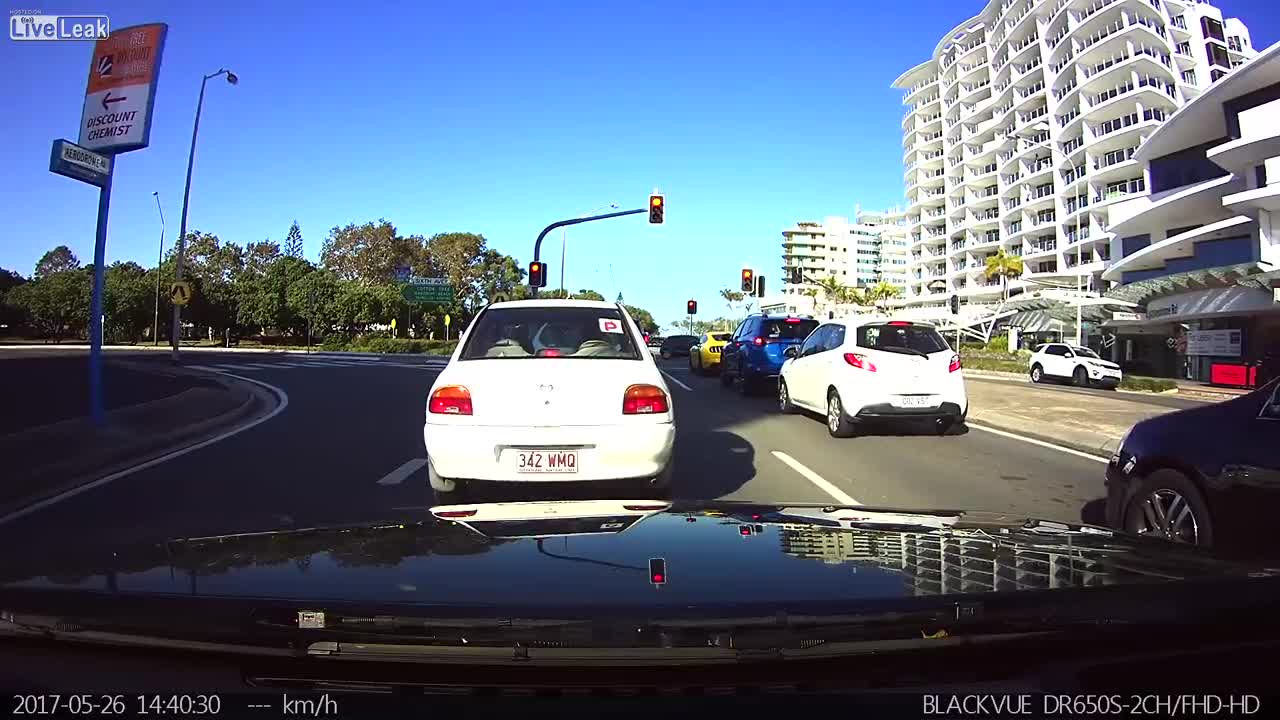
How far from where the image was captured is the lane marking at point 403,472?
23.3 ft

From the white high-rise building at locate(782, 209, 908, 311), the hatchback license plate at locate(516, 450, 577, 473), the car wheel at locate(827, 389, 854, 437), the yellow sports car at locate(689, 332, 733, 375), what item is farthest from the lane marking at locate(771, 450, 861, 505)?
the white high-rise building at locate(782, 209, 908, 311)

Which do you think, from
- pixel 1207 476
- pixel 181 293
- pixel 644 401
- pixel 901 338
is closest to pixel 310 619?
pixel 644 401

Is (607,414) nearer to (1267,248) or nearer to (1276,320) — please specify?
(1267,248)

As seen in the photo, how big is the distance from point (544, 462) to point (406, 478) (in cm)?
282

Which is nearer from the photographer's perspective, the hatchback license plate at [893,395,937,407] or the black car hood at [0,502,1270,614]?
the black car hood at [0,502,1270,614]

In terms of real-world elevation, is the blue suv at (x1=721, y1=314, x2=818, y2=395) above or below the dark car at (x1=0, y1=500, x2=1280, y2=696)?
above

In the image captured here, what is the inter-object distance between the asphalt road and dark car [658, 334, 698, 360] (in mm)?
23218

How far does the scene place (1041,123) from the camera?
220ft

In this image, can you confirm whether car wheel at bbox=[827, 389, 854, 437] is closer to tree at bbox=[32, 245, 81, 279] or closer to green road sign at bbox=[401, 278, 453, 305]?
green road sign at bbox=[401, 278, 453, 305]

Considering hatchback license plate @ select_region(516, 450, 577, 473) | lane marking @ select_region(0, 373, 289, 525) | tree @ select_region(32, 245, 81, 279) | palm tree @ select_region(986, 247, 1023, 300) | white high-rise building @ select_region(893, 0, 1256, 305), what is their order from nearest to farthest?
hatchback license plate @ select_region(516, 450, 577, 473)
lane marking @ select_region(0, 373, 289, 525)
white high-rise building @ select_region(893, 0, 1256, 305)
palm tree @ select_region(986, 247, 1023, 300)
tree @ select_region(32, 245, 81, 279)

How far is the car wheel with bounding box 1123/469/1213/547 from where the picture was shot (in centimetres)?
393

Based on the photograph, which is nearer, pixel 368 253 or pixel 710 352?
pixel 710 352

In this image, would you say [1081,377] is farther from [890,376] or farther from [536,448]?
[536,448]

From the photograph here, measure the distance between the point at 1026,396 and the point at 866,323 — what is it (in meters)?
8.62
